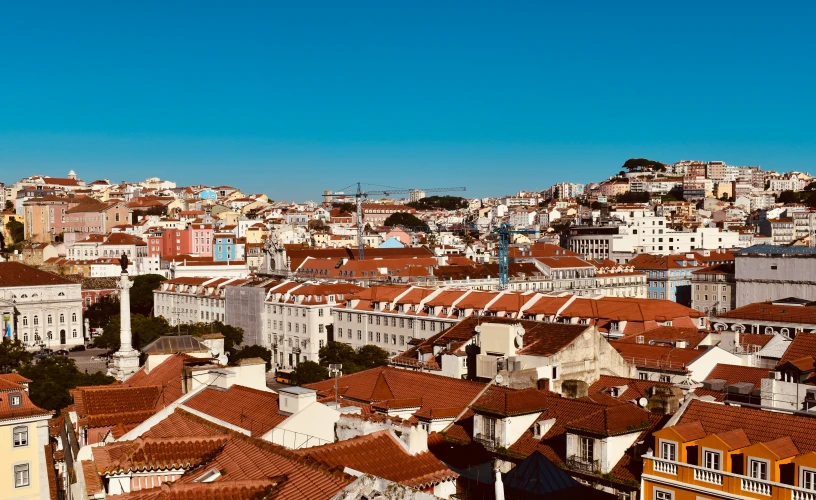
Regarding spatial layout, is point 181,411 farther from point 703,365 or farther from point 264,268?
point 264,268

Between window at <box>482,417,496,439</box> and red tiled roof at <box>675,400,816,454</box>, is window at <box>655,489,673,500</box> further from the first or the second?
window at <box>482,417,496,439</box>

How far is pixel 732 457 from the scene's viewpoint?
1399 cm

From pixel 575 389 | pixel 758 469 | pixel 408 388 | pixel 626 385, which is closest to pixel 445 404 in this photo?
pixel 408 388

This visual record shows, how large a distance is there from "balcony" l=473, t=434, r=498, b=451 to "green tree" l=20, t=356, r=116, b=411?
23492mm

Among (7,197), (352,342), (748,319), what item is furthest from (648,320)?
(7,197)

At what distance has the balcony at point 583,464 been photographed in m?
15.6

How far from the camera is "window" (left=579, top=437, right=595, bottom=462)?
51.7 feet

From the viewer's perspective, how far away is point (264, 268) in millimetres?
93938

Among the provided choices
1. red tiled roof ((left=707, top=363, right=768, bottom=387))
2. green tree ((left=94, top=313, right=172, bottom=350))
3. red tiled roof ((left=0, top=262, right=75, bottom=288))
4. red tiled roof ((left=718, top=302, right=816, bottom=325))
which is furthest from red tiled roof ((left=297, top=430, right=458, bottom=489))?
red tiled roof ((left=0, top=262, right=75, bottom=288))


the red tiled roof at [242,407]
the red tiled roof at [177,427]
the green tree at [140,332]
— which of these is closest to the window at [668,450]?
the red tiled roof at [242,407]

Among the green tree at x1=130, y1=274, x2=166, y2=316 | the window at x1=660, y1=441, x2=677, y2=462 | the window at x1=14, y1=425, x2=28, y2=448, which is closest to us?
the window at x1=660, y1=441, x2=677, y2=462

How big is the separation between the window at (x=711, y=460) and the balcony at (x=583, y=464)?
2024 millimetres

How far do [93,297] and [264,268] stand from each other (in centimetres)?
1897

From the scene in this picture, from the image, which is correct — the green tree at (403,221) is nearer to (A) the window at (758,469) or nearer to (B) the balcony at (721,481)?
(B) the balcony at (721,481)
